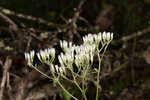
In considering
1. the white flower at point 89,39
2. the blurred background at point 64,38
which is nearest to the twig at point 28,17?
the blurred background at point 64,38

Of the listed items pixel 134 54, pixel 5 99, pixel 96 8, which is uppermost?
pixel 96 8

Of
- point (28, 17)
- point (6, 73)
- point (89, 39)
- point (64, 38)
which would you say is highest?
point (28, 17)

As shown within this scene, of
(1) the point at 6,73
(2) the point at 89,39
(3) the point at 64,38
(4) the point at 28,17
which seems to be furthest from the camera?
(4) the point at 28,17

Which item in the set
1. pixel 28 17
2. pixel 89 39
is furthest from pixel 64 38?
pixel 89 39

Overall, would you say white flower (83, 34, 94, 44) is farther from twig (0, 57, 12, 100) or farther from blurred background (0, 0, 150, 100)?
twig (0, 57, 12, 100)

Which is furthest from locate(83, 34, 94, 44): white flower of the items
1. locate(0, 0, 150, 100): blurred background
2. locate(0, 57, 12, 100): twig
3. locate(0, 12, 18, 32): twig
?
locate(0, 12, 18, 32): twig

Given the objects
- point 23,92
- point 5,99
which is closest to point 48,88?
point 23,92

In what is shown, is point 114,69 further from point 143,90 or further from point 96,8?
point 96,8

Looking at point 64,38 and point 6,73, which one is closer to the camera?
point 6,73

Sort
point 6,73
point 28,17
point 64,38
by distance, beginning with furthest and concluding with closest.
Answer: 1. point 28,17
2. point 64,38
3. point 6,73

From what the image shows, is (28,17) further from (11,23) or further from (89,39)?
(89,39)

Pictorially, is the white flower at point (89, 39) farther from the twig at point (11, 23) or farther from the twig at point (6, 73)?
the twig at point (11, 23)
